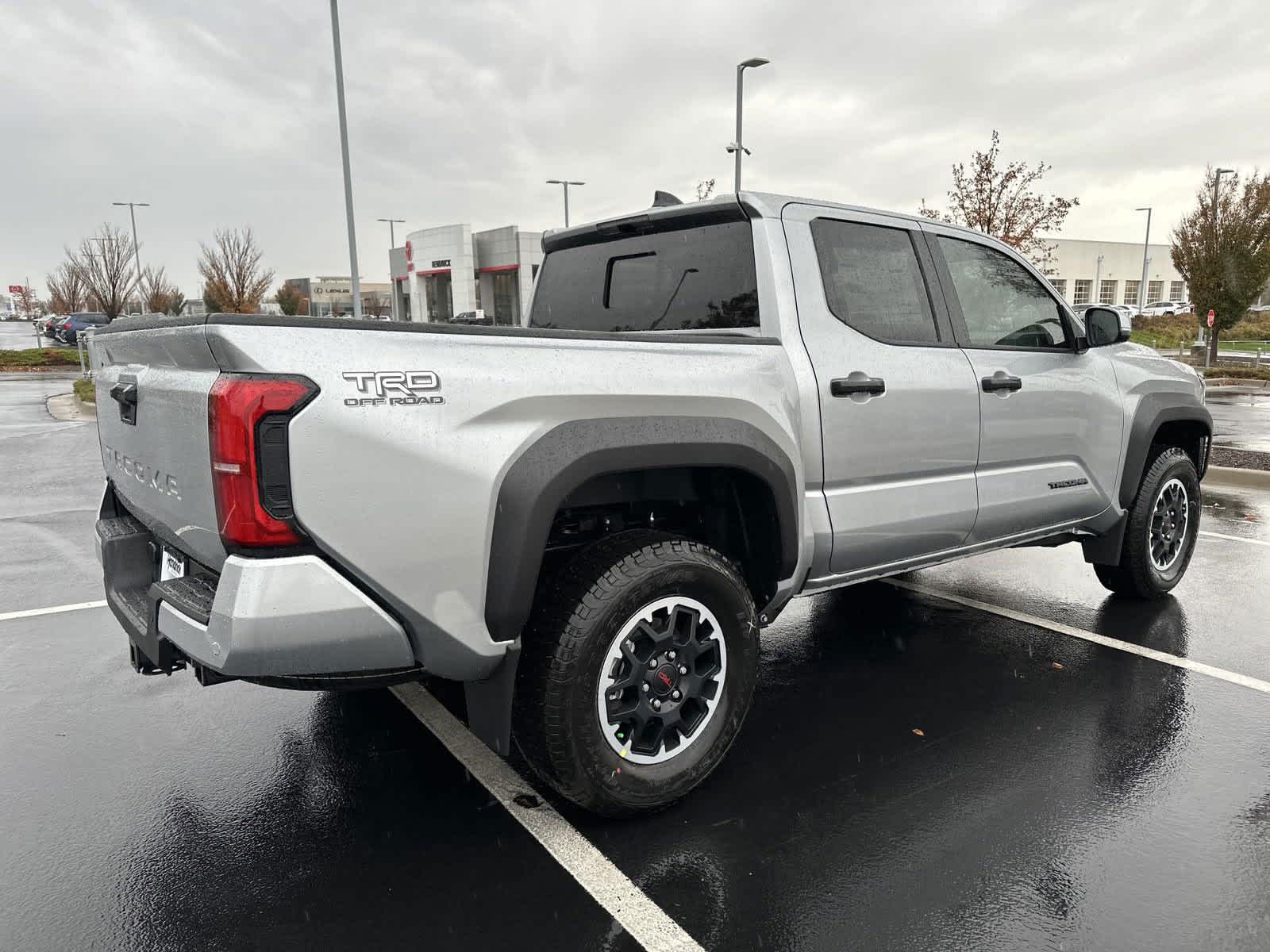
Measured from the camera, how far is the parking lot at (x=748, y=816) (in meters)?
2.38

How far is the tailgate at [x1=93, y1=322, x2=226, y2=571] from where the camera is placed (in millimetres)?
2295

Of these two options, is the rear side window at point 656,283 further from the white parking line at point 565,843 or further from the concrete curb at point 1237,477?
the concrete curb at point 1237,477

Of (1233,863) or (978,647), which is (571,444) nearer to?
(1233,863)

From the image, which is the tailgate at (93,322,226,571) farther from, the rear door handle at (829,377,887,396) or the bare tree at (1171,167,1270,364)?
the bare tree at (1171,167,1270,364)

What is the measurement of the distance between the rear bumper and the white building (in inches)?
3180

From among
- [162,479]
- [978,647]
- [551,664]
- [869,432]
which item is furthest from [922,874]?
[162,479]

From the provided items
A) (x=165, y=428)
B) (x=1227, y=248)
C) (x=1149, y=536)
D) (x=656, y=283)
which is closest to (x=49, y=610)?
(x=165, y=428)

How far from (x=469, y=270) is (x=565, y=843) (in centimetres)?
5289

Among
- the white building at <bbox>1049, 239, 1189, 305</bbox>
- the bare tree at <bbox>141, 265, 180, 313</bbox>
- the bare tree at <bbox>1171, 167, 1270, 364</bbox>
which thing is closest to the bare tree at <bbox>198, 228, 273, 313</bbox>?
the bare tree at <bbox>141, 265, 180, 313</bbox>

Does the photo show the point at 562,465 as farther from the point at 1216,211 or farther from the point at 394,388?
the point at 1216,211

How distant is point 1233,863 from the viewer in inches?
103

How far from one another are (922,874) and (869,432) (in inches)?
61.2

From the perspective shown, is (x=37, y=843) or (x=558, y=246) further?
(x=558, y=246)

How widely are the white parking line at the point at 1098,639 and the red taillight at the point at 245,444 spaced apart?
3.98 m
